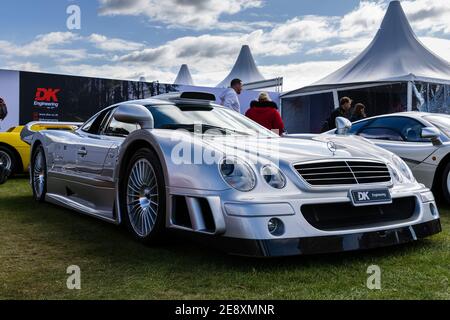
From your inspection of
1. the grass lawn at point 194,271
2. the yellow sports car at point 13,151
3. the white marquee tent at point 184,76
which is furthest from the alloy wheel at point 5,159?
the white marquee tent at point 184,76

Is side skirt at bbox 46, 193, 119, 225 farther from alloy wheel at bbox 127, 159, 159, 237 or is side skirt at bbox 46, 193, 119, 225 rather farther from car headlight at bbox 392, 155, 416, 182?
car headlight at bbox 392, 155, 416, 182

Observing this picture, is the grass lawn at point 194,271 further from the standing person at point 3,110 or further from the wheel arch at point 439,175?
the standing person at point 3,110

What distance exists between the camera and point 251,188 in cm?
300

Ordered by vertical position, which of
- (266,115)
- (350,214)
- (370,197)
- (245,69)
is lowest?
(350,214)

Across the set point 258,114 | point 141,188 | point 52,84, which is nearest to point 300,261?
point 141,188

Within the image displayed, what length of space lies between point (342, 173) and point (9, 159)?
7.61 metres

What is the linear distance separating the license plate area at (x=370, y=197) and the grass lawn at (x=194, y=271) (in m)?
0.36

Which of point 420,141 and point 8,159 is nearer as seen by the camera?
point 420,141

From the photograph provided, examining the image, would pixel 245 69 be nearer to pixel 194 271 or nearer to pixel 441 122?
pixel 441 122

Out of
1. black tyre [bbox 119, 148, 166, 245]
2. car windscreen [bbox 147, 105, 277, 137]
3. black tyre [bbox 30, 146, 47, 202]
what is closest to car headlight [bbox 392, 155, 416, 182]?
car windscreen [bbox 147, 105, 277, 137]

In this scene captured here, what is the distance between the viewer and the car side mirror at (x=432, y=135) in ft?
18.3

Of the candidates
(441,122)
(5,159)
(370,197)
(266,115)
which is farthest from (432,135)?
(5,159)

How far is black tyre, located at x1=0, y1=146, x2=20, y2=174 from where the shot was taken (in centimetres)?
917
